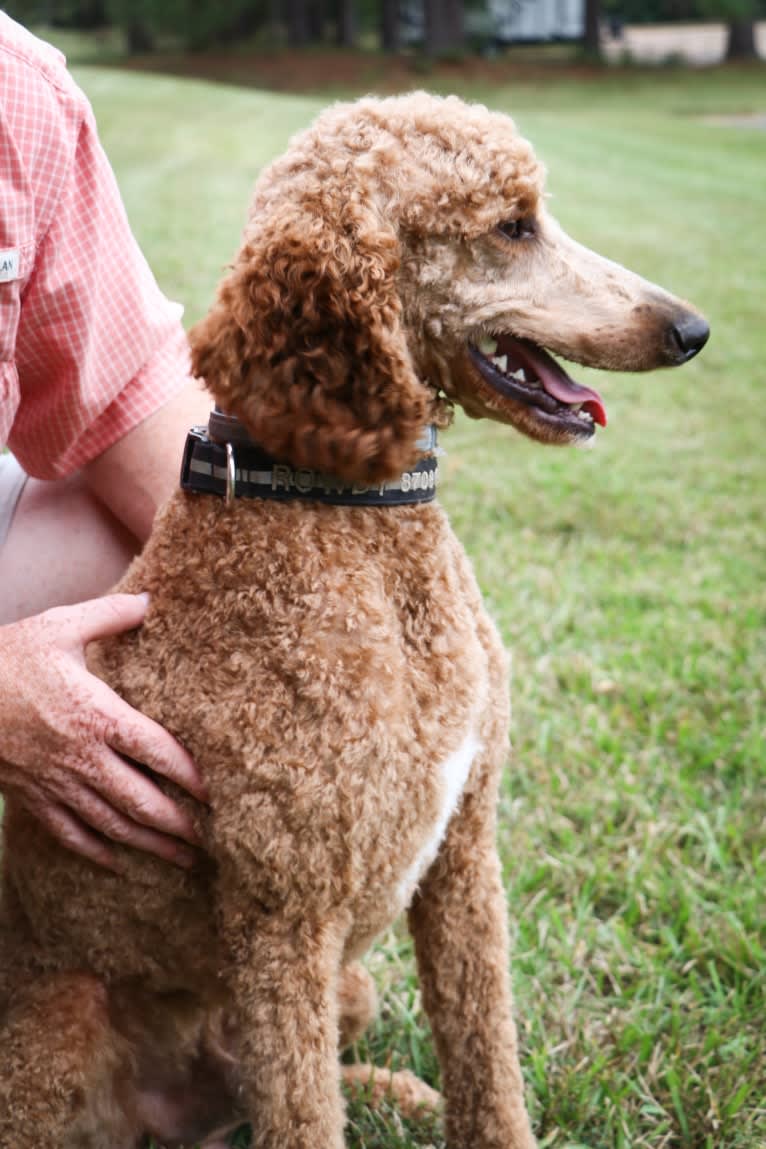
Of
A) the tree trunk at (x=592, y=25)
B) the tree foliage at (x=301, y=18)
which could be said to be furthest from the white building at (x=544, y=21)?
the tree trunk at (x=592, y=25)

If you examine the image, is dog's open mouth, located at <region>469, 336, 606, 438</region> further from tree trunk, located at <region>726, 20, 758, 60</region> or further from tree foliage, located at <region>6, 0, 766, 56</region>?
tree trunk, located at <region>726, 20, 758, 60</region>

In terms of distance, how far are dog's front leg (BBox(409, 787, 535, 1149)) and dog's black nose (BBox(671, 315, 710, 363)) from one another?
2.16ft

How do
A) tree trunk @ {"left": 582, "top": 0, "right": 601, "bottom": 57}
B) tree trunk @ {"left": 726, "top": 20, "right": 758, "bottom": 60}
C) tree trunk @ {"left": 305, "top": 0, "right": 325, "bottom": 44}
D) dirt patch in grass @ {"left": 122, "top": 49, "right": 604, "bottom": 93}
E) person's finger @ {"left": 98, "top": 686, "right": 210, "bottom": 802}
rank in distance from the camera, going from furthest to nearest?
tree trunk @ {"left": 305, "top": 0, "right": 325, "bottom": 44} < tree trunk @ {"left": 582, "top": 0, "right": 601, "bottom": 57} < tree trunk @ {"left": 726, "top": 20, "right": 758, "bottom": 60} < dirt patch in grass @ {"left": 122, "top": 49, "right": 604, "bottom": 93} < person's finger @ {"left": 98, "top": 686, "right": 210, "bottom": 802}

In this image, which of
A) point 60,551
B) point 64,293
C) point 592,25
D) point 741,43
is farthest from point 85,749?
point 741,43

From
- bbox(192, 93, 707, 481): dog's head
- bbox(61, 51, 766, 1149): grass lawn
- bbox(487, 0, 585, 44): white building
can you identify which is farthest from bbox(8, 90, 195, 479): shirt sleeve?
bbox(487, 0, 585, 44): white building

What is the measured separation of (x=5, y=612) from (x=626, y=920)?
1286mm

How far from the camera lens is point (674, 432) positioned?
565 cm

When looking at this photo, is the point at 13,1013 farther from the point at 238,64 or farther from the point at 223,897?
the point at 238,64

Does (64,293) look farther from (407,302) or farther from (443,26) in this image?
(443,26)

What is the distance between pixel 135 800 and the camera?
1.55m

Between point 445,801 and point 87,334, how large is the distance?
87 centimetres

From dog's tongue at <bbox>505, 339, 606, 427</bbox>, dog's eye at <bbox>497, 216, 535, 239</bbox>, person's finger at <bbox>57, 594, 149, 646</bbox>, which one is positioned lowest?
person's finger at <bbox>57, 594, 149, 646</bbox>

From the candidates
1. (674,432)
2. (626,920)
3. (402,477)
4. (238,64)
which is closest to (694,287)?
(674,432)

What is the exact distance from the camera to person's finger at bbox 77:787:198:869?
5.17 ft
